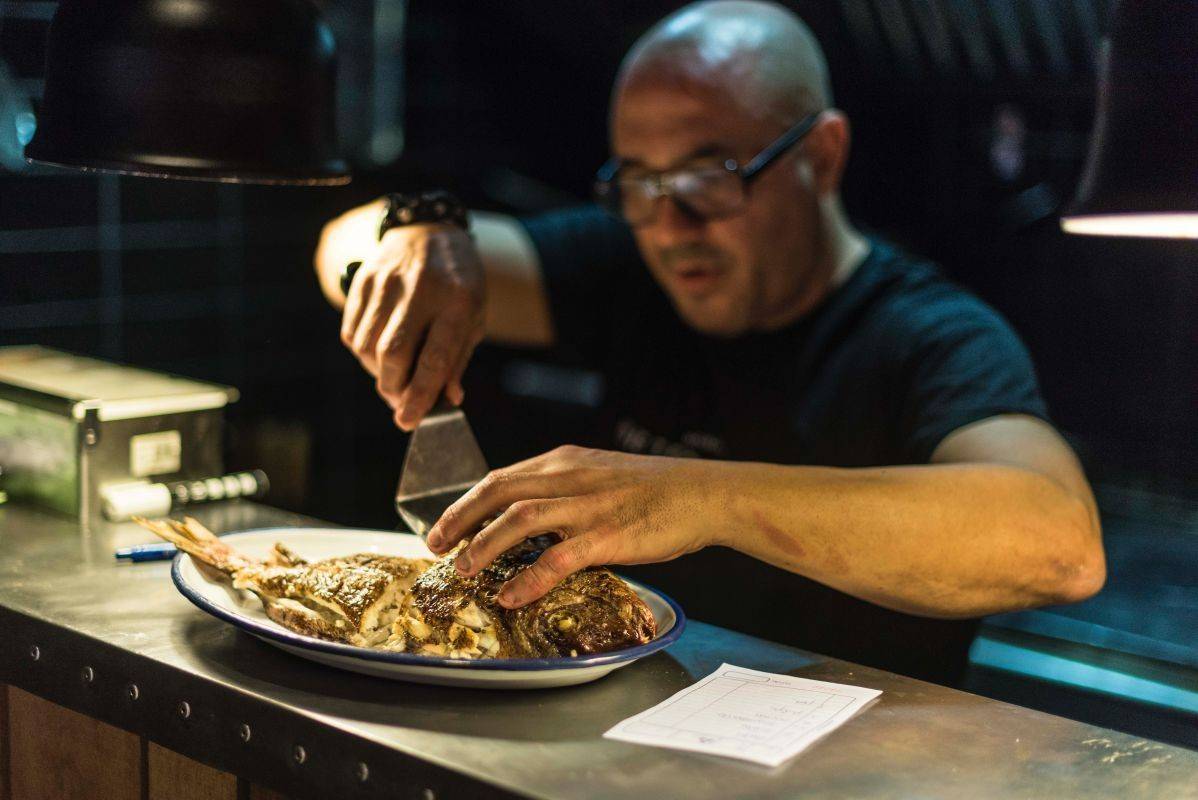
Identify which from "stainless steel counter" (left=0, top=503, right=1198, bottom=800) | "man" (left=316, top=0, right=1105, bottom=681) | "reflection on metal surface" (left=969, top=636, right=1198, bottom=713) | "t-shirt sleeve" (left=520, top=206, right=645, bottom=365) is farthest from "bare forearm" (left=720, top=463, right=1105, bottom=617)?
"t-shirt sleeve" (left=520, top=206, right=645, bottom=365)

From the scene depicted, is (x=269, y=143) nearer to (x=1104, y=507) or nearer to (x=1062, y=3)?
(x=1062, y=3)

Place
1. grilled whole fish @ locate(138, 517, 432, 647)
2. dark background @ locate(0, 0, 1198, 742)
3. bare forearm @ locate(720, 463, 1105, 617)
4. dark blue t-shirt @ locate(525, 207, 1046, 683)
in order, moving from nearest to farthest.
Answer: grilled whole fish @ locate(138, 517, 432, 647)
bare forearm @ locate(720, 463, 1105, 617)
dark blue t-shirt @ locate(525, 207, 1046, 683)
dark background @ locate(0, 0, 1198, 742)

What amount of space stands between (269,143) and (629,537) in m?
0.60

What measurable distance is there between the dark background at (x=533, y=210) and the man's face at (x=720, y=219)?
25.4 inches

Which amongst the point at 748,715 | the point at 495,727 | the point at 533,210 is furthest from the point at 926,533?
the point at 533,210

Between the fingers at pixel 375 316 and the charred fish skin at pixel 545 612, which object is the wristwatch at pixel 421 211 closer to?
the fingers at pixel 375 316

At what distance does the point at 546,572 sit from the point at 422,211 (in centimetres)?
98

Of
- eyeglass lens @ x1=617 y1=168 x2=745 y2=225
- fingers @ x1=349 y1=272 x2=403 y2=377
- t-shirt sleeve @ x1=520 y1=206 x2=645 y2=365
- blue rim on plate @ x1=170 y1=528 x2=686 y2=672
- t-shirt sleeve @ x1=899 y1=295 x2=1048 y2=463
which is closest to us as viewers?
blue rim on plate @ x1=170 y1=528 x2=686 y2=672

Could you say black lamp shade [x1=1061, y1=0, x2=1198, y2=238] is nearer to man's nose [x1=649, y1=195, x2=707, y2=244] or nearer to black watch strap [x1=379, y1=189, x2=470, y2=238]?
black watch strap [x1=379, y1=189, x2=470, y2=238]

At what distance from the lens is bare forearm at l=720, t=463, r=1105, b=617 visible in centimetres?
138

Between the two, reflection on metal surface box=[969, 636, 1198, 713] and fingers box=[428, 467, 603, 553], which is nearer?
fingers box=[428, 467, 603, 553]

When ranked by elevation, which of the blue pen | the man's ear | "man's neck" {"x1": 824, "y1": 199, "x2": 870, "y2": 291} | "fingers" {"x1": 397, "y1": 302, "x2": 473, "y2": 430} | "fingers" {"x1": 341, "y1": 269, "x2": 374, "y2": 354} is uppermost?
the man's ear

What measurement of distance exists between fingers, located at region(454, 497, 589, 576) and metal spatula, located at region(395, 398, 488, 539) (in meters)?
0.30

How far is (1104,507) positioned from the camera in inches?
104
